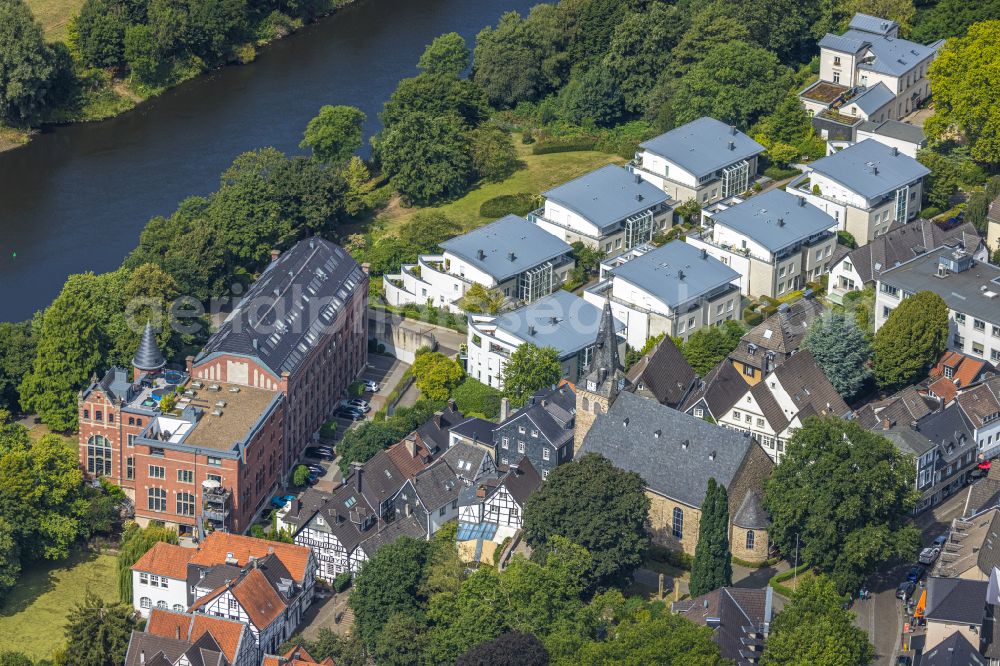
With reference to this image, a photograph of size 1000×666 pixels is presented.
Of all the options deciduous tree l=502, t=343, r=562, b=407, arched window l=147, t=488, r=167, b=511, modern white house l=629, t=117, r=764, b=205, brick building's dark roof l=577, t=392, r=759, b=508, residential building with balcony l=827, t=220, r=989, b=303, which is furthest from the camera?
modern white house l=629, t=117, r=764, b=205

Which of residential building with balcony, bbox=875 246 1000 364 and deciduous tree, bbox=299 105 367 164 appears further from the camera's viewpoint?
deciduous tree, bbox=299 105 367 164

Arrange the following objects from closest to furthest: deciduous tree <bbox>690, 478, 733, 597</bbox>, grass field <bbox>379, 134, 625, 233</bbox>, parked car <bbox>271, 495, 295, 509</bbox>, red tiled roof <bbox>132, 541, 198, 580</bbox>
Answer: deciduous tree <bbox>690, 478, 733, 597</bbox> → red tiled roof <bbox>132, 541, 198, 580</bbox> → parked car <bbox>271, 495, 295, 509</bbox> → grass field <bbox>379, 134, 625, 233</bbox>

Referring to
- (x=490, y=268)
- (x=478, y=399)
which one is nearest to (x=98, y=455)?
(x=478, y=399)

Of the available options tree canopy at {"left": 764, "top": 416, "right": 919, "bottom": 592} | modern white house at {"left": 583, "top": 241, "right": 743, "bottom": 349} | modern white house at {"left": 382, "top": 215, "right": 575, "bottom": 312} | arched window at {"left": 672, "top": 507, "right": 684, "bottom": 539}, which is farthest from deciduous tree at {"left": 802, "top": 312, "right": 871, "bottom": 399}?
modern white house at {"left": 382, "top": 215, "right": 575, "bottom": 312}

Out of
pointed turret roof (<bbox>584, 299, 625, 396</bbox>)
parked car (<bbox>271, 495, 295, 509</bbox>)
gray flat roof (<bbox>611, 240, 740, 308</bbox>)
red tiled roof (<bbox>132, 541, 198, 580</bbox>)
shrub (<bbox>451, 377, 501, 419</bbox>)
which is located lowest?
parked car (<bbox>271, 495, 295, 509</bbox>)

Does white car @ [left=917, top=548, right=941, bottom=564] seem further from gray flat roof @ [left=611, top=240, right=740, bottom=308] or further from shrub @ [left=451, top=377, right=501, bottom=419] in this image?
shrub @ [left=451, top=377, right=501, bottom=419]

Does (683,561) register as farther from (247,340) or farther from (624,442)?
(247,340)
